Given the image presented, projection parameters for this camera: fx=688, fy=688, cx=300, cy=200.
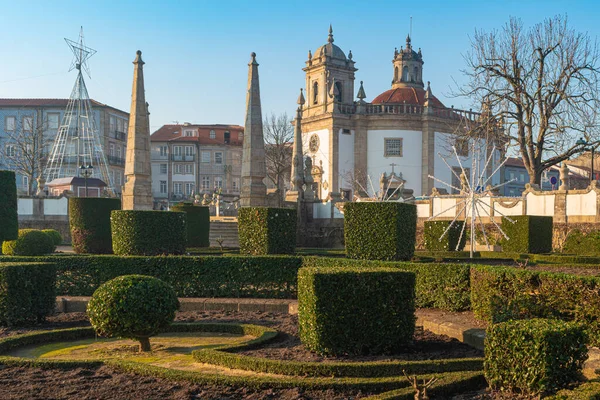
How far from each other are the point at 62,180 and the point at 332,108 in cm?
2072

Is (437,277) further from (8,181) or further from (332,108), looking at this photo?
(332,108)

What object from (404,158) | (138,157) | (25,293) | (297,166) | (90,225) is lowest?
(25,293)

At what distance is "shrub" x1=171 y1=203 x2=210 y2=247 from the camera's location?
24594 millimetres

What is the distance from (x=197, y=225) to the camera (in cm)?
2470

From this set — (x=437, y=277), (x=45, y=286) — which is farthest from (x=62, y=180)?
(x=437, y=277)

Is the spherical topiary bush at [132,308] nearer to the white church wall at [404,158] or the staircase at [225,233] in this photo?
the staircase at [225,233]

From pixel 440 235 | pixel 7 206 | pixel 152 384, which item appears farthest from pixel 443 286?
pixel 7 206

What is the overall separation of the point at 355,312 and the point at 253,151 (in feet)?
37.3

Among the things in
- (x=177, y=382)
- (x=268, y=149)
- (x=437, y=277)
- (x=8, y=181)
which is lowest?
(x=177, y=382)

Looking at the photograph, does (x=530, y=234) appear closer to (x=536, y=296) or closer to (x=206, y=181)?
(x=536, y=296)

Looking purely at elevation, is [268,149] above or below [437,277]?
above

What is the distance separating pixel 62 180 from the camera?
142ft

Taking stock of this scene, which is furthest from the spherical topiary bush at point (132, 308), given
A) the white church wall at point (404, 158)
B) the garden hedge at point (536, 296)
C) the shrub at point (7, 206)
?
the white church wall at point (404, 158)

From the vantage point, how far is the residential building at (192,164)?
72.5 m
